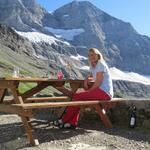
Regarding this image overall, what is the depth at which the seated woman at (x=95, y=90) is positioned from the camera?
35.2 feet

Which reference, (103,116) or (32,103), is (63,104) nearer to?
(32,103)

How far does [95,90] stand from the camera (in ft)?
35.8

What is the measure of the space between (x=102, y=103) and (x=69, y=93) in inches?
62.1

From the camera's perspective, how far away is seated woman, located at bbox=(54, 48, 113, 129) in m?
10.7

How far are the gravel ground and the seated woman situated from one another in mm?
276

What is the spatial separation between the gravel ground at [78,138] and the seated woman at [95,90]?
0.91 feet

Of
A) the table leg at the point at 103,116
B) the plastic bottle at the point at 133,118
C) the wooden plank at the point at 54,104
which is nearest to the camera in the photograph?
the wooden plank at the point at 54,104

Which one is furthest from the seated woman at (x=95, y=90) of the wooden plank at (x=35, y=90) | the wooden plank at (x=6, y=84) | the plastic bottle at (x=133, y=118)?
the wooden plank at (x=6, y=84)

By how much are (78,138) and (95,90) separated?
163 cm

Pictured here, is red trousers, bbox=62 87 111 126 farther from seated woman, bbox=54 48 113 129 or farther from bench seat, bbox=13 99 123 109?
bench seat, bbox=13 99 123 109

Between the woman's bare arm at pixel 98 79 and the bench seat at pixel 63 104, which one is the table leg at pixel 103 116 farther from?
the woman's bare arm at pixel 98 79

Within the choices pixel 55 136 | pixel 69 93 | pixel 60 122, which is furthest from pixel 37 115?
pixel 55 136

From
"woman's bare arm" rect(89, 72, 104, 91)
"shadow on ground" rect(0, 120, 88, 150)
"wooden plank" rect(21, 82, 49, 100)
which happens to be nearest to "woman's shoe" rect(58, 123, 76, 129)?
"shadow on ground" rect(0, 120, 88, 150)

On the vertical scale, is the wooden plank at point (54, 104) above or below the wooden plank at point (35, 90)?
below
